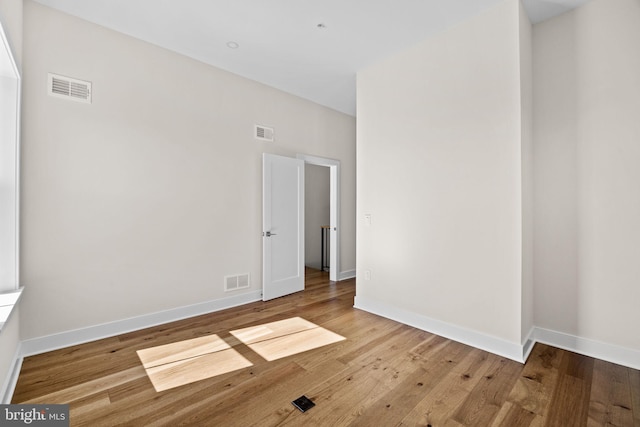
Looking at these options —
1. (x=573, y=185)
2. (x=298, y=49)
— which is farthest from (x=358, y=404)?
(x=298, y=49)

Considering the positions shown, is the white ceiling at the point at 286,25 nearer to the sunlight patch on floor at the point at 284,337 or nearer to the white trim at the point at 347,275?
the sunlight patch on floor at the point at 284,337

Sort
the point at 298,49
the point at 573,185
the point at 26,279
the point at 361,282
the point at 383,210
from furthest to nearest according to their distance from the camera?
1. the point at 361,282
2. the point at 383,210
3. the point at 298,49
4. the point at 573,185
5. the point at 26,279

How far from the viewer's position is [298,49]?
319 centimetres

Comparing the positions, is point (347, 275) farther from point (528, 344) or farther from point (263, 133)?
point (528, 344)

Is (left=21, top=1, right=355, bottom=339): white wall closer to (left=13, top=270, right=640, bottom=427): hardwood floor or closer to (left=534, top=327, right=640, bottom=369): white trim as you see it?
(left=13, top=270, right=640, bottom=427): hardwood floor

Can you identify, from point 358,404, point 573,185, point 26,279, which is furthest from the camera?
point 573,185

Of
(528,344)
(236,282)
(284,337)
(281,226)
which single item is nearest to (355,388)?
(284,337)

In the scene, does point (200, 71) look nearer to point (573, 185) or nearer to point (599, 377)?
point (573, 185)

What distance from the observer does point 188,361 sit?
7.66ft

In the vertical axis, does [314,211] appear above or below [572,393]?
above

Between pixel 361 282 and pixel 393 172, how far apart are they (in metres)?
1.45

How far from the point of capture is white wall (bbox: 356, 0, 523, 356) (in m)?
2.47

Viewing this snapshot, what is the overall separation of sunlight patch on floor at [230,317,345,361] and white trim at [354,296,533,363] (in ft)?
2.60

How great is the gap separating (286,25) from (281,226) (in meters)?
2.45
